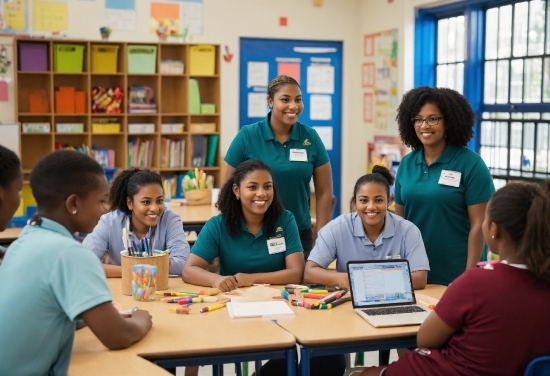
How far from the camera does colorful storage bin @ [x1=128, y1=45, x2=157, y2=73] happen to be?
7262 millimetres

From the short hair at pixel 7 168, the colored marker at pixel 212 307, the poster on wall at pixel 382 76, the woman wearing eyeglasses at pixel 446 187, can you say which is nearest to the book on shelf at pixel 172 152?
the poster on wall at pixel 382 76

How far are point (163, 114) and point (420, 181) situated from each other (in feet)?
14.7

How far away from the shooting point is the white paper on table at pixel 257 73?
7.98 m

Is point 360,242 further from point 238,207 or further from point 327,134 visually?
point 327,134

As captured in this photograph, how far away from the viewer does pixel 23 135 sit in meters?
7.15

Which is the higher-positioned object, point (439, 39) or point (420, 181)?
point (439, 39)

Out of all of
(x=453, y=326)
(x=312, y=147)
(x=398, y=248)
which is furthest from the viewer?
(x=312, y=147)

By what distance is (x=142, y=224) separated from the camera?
334 centimetres

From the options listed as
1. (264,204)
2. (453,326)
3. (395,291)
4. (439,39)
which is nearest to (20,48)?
(439,39)

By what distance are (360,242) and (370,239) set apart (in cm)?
5

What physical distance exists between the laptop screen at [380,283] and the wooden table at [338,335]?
0.35 feet

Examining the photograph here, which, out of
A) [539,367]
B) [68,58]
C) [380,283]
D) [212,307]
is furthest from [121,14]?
[539,367]

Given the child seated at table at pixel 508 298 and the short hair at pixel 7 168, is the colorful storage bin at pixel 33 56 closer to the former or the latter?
the short hair at pixel 7 168

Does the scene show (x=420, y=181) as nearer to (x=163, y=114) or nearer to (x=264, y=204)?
(x=264, y=204)
